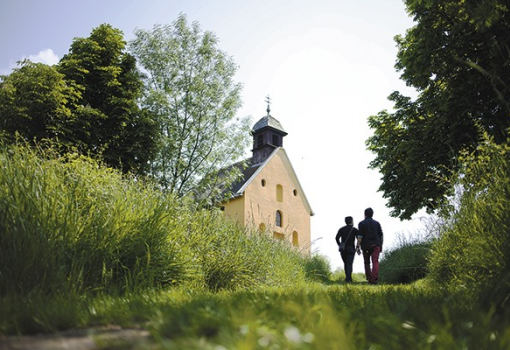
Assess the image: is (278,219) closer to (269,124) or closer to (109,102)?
(269,124)

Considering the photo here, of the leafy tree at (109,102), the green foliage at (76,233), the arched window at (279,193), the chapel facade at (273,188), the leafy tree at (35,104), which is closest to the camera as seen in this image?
the green foliage at (76,233)

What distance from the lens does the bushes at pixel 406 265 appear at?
12.1m

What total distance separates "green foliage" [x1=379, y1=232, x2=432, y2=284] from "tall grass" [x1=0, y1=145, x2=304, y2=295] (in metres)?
7.18

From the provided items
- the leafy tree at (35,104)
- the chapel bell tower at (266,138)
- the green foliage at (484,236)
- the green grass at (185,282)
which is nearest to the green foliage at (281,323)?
the green grass at (185,282)

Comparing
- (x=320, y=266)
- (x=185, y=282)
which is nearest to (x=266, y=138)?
(x=320, y=266)

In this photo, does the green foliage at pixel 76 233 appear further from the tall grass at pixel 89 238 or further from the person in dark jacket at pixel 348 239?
the person in dark jacket at pixel 348 239

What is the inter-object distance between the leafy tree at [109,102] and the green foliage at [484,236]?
1354cm

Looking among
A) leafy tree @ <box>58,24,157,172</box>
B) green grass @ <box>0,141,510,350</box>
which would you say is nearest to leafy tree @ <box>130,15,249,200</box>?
leafy tree @ <box>58,24,157,172</box>

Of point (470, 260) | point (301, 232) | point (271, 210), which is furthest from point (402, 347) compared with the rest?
point (301, 232)

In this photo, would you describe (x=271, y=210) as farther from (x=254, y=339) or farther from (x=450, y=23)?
(x=254, y=339)

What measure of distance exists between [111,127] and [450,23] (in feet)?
46.4

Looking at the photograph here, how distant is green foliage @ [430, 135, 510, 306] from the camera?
3.38m

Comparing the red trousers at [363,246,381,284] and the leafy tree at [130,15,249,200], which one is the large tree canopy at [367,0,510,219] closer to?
the red trousers at [363,246,381,284]

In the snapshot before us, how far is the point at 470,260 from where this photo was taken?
14.2 ft
